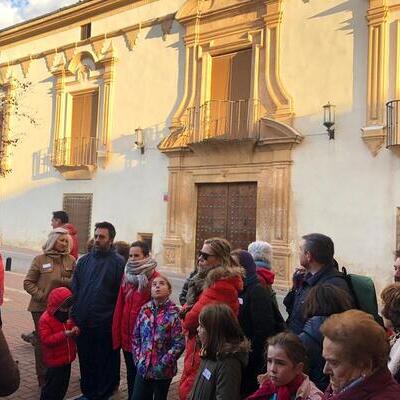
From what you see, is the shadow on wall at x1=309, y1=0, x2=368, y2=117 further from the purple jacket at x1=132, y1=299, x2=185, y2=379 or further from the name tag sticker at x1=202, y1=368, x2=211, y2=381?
the name tag sticker at x1=202, y1=368, x2=211, y2=381

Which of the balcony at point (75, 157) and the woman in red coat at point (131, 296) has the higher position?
the balcony at point (75, 157)

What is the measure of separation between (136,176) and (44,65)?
20.3ft

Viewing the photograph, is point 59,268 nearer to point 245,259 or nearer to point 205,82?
point 245,259

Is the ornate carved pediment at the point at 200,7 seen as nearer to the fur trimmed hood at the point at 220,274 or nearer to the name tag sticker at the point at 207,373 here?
the fur trimmed hood at the point at 220,274

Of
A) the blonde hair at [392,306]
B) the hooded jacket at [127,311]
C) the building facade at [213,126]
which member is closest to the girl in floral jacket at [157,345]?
the hooded jacket at [127,311]

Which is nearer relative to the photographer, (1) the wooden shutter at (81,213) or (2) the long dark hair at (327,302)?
(2) the long dark hair at (327,302)

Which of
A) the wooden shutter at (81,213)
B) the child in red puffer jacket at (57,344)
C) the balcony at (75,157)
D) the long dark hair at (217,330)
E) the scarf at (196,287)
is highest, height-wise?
the balcony at (75,157)

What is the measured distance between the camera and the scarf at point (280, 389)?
8.04ft

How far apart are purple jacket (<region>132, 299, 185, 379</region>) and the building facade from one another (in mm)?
7255

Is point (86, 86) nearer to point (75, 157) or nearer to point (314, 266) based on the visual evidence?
point (75, 157)

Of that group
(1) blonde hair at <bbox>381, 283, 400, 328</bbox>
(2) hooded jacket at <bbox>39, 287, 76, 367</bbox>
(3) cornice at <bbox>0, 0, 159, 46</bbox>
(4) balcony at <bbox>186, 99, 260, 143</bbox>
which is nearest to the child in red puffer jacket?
(2) hooded jacket at <bbox>39, 287, 76, 367</bbox>

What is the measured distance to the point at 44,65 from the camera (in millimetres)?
17047

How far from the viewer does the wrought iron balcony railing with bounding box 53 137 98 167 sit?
1520 cm

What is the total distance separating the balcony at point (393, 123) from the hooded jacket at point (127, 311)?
23.2 feet
